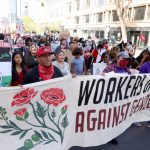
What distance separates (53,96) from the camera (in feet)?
12.0

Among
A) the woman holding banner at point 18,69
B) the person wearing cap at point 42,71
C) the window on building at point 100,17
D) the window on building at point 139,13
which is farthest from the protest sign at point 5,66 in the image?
the window on building at point 100,17

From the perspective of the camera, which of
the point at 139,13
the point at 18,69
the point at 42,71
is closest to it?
the point at 42,71

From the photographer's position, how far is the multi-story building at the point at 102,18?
35.9 meters

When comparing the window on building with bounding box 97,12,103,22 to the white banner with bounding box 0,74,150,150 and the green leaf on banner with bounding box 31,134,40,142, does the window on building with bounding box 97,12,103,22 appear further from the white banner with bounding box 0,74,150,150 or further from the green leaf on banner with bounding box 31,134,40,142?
the green leaf on banner with bounding box 31,134,40,142

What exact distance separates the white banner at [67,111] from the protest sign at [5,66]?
3.81 feet

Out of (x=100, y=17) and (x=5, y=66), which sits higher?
(x=100, y=17)

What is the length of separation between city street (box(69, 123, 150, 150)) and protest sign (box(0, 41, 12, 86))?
1.58 m

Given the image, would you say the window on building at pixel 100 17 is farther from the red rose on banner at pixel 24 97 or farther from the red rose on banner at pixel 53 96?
the red rose on banner at pixel 24 97

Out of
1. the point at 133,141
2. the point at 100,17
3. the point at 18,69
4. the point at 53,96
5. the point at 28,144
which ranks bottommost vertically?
the point at 133,141

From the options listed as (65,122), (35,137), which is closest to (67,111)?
(65,122)

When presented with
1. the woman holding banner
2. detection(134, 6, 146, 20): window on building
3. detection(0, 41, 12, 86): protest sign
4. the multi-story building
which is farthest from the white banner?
detection(134, 6, 146, 20): window on building

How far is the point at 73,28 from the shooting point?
206ft

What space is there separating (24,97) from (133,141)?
2389mm

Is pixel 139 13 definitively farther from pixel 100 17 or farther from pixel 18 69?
pixel 18 69
